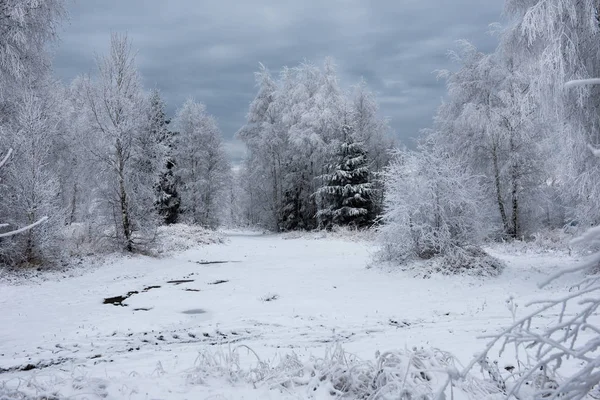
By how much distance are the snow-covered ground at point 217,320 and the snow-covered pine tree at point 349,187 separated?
12.4m

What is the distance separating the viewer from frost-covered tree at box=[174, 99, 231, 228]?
2884 centimetres

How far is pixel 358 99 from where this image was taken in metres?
29.5

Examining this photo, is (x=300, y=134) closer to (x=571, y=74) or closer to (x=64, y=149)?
(x=64, y=149)

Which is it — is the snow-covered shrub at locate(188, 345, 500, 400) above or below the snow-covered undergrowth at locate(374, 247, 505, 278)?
above

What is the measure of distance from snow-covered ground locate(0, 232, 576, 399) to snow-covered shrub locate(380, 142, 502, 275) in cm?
91

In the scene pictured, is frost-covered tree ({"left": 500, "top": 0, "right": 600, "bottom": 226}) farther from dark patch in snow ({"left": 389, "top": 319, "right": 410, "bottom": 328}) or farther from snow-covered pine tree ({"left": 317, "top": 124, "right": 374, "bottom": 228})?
snow-covered pine tree ({"left": 317, "top": 124, "right": 374, "bottom": 228})

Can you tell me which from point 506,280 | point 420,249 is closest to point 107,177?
point 420,249

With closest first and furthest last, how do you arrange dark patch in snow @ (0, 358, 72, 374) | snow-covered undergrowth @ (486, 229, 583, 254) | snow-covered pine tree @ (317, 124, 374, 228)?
dark patch in snow @ (0, 358, 72, 374) < snow-covered undergrowth @ (486, 229, 583, 254) < snow-covered pine tree @ (317, 124, 374, 228)

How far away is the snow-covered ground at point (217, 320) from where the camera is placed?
4062 mm

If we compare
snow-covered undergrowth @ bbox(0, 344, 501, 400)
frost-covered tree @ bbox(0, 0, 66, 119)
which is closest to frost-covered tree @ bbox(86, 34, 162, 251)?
frost-covered tree @ bbox(0, 0, 66, 119)

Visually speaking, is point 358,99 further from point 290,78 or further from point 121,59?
point 121,59

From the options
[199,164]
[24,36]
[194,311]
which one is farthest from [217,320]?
[199,164]

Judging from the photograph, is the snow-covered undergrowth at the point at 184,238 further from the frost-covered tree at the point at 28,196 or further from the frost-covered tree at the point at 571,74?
the frost-covered tree at the point at 571,74

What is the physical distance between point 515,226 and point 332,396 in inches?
700
